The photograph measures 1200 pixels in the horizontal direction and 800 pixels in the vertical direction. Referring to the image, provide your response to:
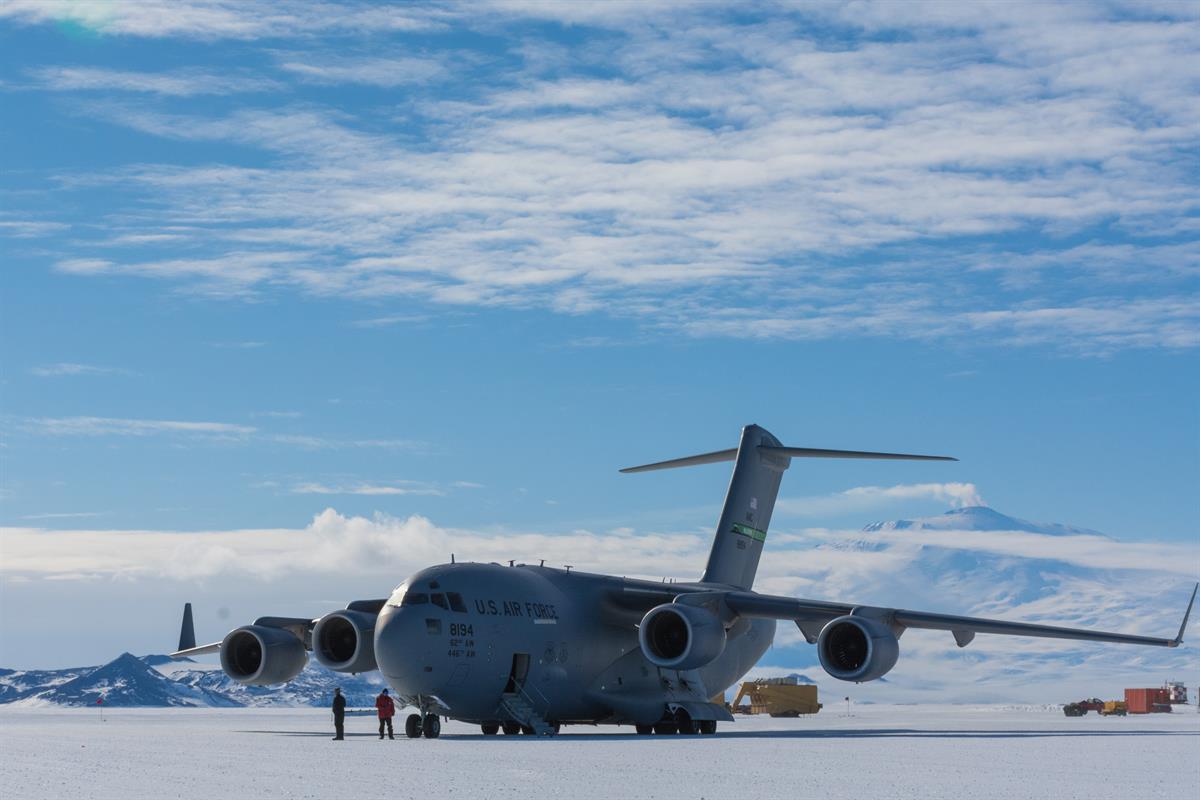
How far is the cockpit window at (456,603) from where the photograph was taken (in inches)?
1240

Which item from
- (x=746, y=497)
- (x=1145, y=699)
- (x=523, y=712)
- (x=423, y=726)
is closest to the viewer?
(x=423, y=726)

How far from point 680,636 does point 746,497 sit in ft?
31.1

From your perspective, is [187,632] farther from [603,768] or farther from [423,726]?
[603,768]

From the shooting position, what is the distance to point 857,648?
33.1m

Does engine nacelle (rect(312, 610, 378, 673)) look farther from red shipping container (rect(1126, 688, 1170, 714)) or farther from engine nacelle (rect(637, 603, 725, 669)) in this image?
red shipping container (rect(1126, 688, 1170, 714))

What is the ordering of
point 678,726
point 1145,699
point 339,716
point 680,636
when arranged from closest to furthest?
point 339,716
point 680,636
point 678,726
point 1145,699

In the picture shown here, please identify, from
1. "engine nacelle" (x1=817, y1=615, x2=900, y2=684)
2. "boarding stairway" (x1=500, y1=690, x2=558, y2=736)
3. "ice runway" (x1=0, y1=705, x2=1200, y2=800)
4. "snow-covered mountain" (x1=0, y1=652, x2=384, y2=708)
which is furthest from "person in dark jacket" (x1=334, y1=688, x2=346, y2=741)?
"snow-covered mountain" (x1=0, y1=652, x2=384, y2=708)

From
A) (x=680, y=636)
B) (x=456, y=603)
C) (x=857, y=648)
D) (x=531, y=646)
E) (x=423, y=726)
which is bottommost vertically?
(x=423, y=726)

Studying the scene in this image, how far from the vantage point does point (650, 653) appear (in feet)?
108

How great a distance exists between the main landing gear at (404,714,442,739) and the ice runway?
89 cm

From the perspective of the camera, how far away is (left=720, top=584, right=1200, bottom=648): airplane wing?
3459cm

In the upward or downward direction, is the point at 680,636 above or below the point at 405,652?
above

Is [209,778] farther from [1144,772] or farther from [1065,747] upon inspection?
[1065,747]

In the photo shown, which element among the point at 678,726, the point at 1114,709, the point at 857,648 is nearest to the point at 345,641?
the point at 678,726
